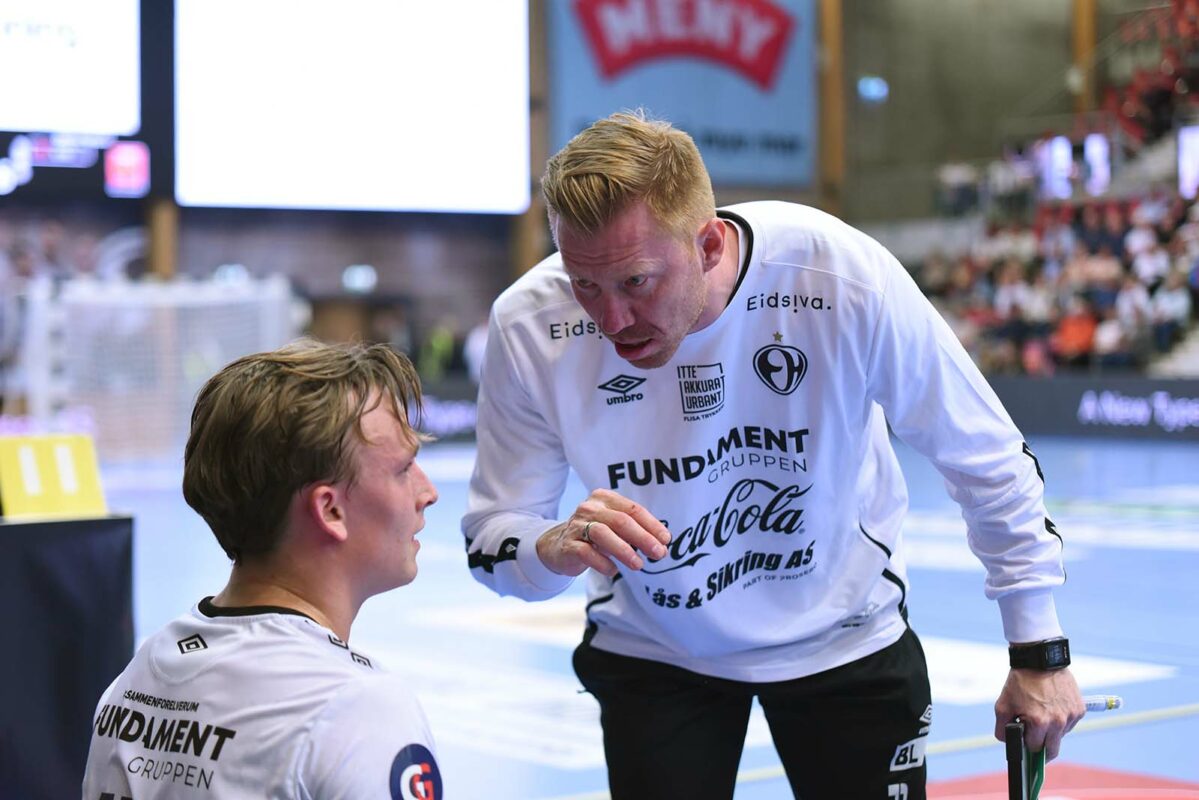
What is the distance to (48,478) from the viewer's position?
400cm

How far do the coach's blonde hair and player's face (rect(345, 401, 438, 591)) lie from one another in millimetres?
18

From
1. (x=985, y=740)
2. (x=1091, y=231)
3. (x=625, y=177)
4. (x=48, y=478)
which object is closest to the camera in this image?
(x=625, y=177)

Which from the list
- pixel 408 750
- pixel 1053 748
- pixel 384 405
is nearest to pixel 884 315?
pixel 1053 748

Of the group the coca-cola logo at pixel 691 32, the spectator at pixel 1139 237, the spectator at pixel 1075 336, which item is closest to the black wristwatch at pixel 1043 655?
the spectator at pixel 1075 336

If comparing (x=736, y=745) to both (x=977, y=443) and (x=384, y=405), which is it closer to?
(x=977, y=443)

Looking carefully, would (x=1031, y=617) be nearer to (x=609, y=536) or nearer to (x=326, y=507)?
(x=609, y=536)

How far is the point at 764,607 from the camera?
2705 millimetres

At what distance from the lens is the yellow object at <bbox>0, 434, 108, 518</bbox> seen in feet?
12.9

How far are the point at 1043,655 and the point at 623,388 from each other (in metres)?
0.82

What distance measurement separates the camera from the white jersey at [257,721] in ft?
5.19

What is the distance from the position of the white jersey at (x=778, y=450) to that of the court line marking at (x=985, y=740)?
1.77 meters

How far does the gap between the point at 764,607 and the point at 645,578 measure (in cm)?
21

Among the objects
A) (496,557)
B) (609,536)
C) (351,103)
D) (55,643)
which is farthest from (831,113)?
(609,536)

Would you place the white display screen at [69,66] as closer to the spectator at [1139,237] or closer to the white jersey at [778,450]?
the spectator at [1139,237]
